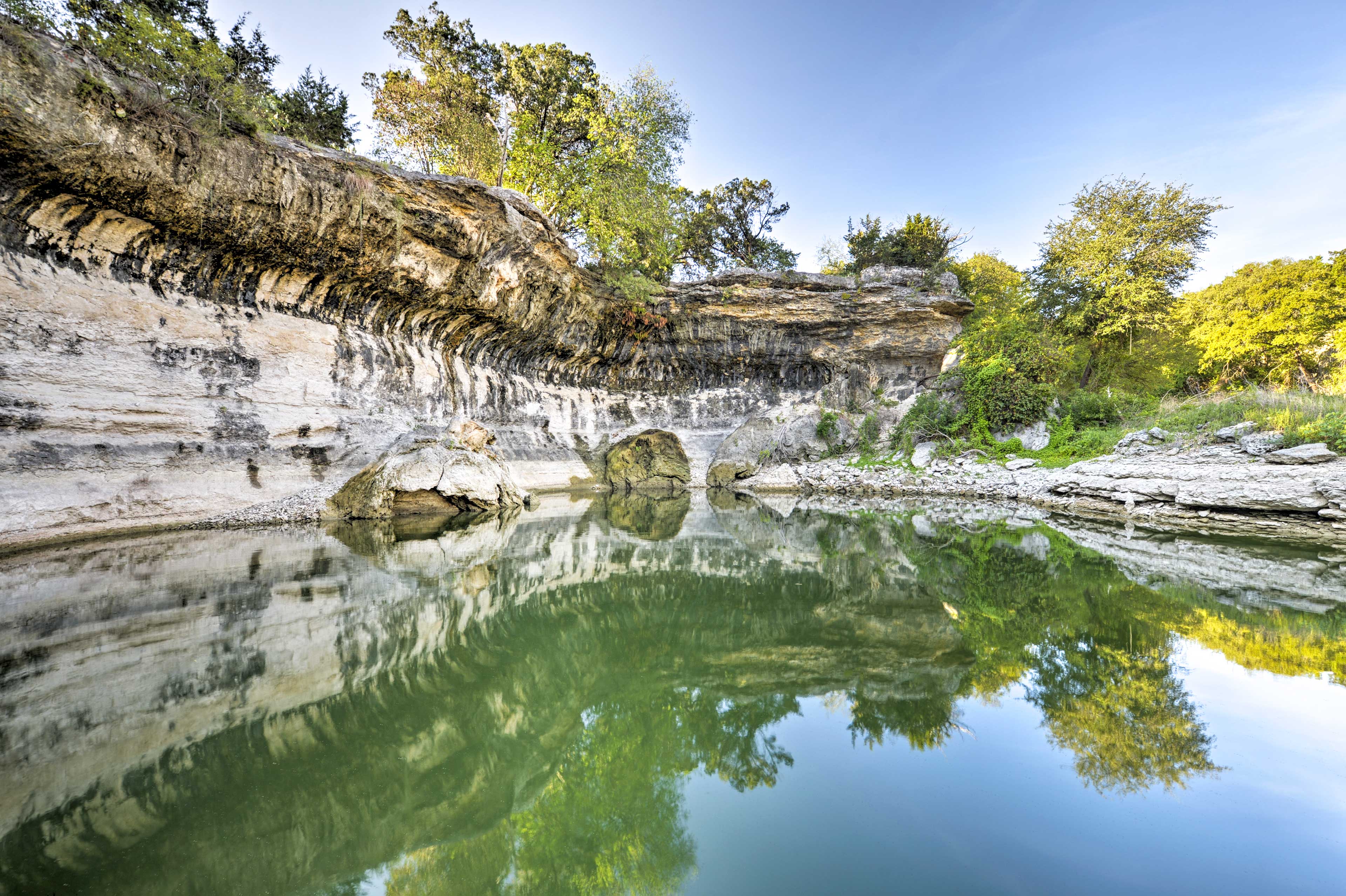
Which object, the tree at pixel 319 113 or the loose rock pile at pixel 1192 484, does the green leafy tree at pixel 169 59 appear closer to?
the tree at pixel 319 113

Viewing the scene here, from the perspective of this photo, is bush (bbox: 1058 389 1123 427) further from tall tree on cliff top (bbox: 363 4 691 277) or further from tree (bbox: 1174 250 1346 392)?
tall tree on cliff top (bbox: 363 4 691 277)

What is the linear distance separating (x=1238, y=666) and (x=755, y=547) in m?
5.12

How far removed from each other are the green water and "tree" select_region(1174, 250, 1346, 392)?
51.0ft

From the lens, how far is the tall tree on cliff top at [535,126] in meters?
15.8

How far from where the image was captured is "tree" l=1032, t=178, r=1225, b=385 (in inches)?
687

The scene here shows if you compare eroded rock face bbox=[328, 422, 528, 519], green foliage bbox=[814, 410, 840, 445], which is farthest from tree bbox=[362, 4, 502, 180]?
green foliage bbox=[814, 410, 840, 445]

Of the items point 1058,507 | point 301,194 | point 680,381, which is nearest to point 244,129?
point 301,194

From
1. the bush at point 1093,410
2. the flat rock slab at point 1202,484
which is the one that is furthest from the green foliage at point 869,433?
the flat rock slab at point 1202,484

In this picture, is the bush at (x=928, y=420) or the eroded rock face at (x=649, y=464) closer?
the bush at (x=928, y=420)

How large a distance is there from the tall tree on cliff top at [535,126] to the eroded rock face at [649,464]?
6879 mm

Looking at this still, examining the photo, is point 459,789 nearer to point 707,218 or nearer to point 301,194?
point 301,194

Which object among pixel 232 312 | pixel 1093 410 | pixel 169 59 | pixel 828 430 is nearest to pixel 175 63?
pixel 169 59

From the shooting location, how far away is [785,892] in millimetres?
1681

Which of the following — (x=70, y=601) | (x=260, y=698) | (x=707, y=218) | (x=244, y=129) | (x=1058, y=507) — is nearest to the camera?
(x=260, y=698)
